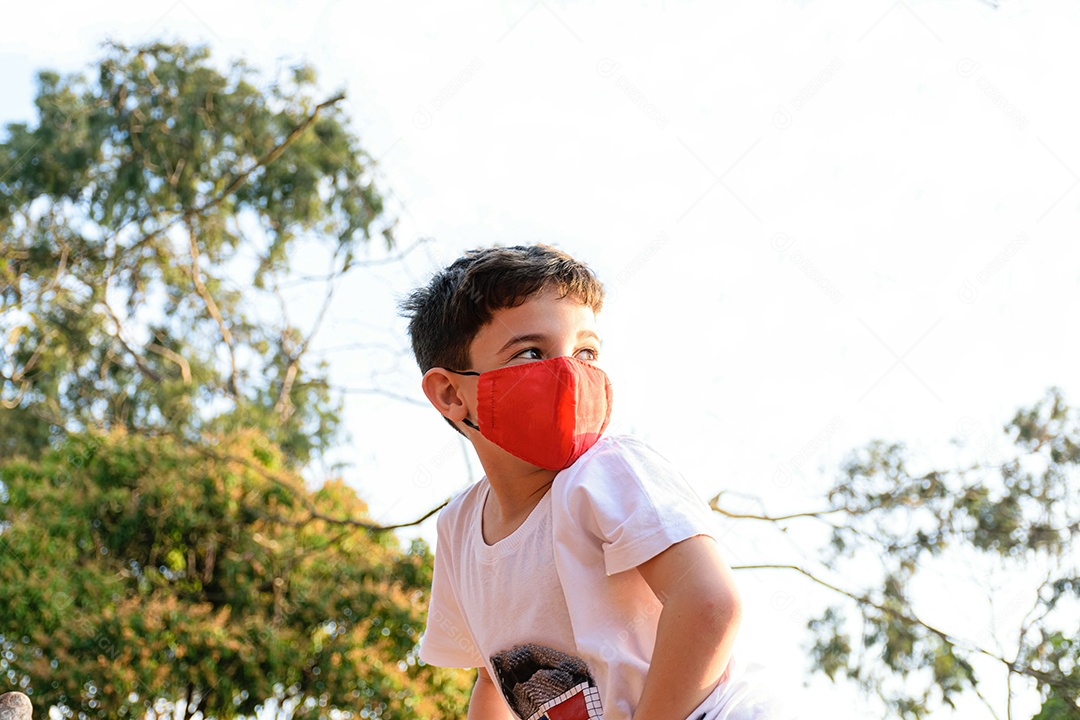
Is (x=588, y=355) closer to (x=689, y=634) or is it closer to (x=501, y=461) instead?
(x=501, y=461)

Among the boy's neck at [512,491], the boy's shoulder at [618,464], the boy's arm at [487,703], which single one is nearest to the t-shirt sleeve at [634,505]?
the boy's shoulder at [618,464]

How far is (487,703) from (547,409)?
2.24 feet

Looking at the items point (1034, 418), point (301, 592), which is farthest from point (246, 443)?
point (1034, 418)

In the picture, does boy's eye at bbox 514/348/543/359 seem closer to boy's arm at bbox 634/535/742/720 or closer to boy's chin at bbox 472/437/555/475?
boy's chin at bbox 472/437/555/475

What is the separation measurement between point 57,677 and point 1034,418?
451 cm

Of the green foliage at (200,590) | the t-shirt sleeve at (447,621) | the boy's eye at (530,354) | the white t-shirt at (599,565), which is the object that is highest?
the green foliage at (200,590)

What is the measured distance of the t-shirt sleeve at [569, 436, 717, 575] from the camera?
4.39ft

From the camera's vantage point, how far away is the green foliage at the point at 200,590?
4.52 m

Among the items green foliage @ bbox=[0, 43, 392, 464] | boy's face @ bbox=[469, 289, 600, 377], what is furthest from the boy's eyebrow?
green foliage @ bbox=[0, 43, 392, 464]

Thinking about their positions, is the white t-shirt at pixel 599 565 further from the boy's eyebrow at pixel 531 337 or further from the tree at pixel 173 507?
the tree at pixel 173 507

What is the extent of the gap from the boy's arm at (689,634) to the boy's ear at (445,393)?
0.56m

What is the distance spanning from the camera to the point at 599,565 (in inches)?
56.9

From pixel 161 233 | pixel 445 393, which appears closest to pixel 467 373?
pixel 445 393

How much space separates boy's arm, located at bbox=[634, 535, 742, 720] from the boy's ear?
22.0 inches
